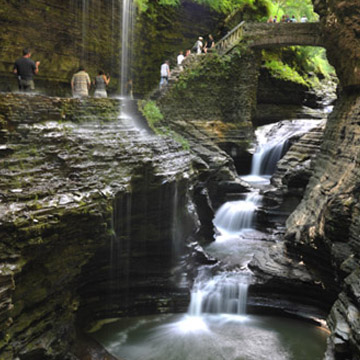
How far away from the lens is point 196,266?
1116cm

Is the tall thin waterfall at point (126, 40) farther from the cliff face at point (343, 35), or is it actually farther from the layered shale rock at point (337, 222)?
the layered shale rock at point (337, 222)

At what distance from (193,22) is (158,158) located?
50.7 ft

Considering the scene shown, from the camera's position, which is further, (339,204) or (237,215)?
(237,215)

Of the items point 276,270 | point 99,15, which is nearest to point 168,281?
point 276,270

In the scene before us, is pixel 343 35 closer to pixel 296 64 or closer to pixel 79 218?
pixel 79 218

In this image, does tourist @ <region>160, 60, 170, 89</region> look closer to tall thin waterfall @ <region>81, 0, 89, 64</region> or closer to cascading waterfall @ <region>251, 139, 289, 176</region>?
tall thin waterfall @ <region>81, 0, 89, 64</region>

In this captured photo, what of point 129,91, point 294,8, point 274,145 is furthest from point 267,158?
point 294,8

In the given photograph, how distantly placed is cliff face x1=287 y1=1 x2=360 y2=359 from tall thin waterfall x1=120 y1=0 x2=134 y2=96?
10.6 meters

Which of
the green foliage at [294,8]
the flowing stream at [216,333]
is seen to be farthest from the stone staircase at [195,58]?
the flowing stream at [216,333]

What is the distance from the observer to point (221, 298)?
1003 centimetres

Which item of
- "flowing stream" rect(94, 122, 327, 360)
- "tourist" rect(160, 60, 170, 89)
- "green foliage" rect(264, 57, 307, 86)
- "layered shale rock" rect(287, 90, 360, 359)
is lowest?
"flowing stream" rect(94, 122, 327, 360)

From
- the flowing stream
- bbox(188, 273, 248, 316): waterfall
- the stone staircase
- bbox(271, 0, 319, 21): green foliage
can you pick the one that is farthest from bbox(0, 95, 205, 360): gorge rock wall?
bbox(271, 0, 319, 21): green foliage

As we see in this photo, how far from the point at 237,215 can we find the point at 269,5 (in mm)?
17186

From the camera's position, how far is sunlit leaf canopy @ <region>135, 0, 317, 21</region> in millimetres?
20016
